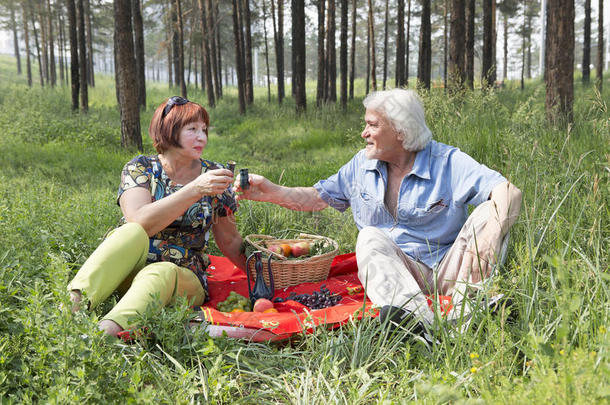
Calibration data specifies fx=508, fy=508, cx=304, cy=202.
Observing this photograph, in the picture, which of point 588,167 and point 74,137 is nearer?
point 588,167

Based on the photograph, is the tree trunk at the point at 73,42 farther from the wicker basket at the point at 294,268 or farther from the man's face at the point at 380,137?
the man's face at the point at 380,137

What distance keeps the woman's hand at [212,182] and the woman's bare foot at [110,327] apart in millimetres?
851

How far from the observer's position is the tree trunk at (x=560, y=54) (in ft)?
20.6

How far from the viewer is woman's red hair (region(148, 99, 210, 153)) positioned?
311 cm

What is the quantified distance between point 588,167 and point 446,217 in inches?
45.1

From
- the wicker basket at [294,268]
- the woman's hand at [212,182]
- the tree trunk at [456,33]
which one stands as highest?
the tree trunk at [456,33]

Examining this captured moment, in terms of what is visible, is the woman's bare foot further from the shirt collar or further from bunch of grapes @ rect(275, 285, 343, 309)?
the shirt collar

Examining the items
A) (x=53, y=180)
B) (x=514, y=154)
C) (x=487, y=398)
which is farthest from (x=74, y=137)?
(x=487, y=398)

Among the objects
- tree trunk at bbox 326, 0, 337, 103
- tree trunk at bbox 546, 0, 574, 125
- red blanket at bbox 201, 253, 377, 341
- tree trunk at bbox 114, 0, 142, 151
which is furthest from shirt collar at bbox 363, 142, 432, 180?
tree trunk at bbox 326, 0, 337, 103

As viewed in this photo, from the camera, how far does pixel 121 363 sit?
2.02 metres

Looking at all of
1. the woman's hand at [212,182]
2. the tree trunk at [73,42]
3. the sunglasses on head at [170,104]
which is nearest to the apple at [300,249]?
the woman's hand at [212,182]

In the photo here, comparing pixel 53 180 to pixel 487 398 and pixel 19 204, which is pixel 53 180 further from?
pixel 487 398

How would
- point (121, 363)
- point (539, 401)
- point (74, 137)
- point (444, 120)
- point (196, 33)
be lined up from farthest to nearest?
point (196, 33) → point (74, 137) → point (444, 120) → point (121, 363) → point (539, 401)

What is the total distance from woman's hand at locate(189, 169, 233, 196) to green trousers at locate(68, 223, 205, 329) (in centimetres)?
40
